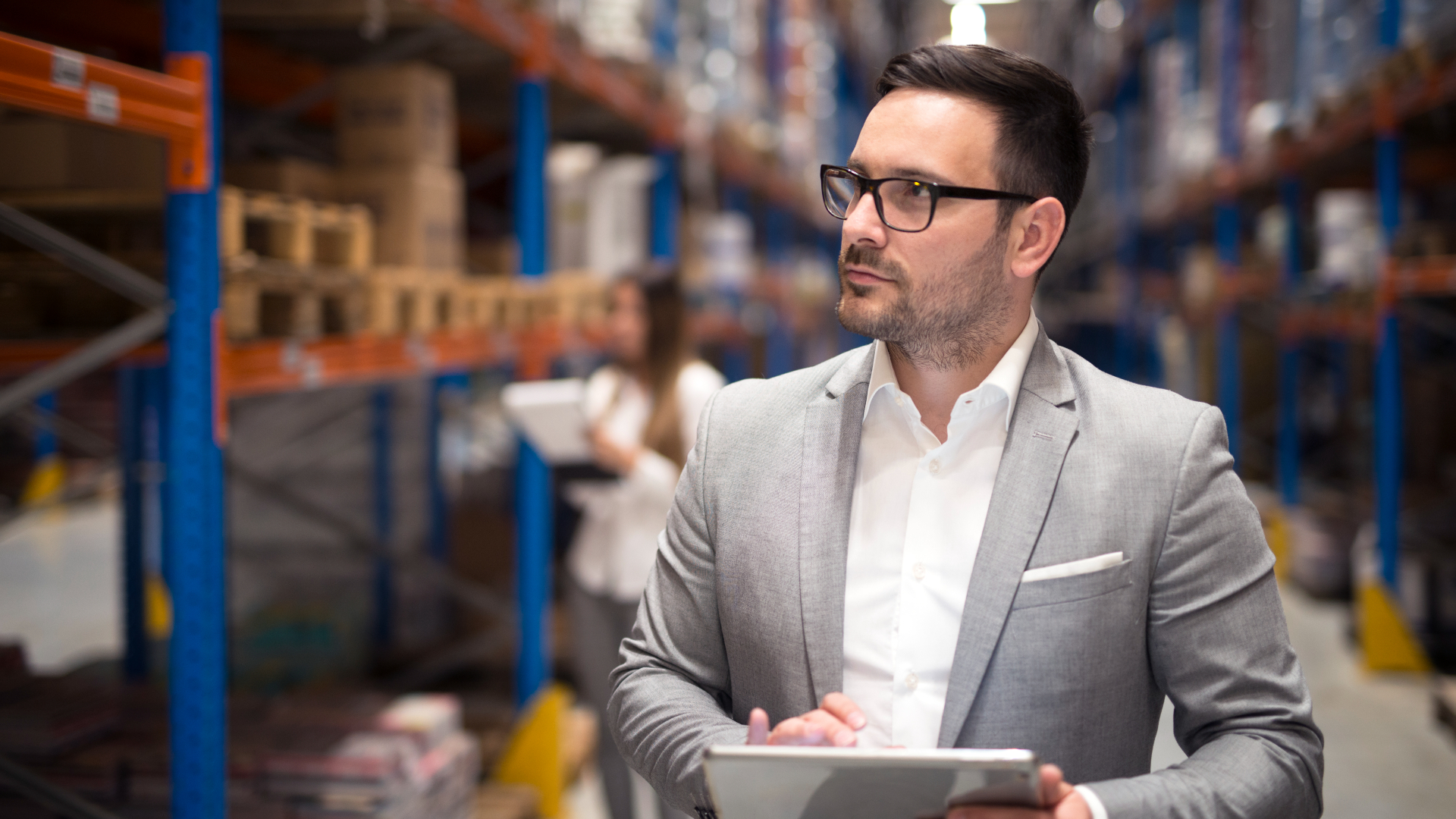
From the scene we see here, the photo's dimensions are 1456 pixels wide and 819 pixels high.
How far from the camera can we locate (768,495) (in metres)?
1.62

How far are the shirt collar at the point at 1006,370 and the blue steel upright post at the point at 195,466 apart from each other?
52.1 inches

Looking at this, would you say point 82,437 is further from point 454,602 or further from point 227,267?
point 227,267

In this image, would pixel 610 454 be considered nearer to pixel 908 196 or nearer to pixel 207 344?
pixel 207 344

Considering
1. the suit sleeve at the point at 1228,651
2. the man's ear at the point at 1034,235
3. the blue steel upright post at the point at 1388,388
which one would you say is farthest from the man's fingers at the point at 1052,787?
the blue steel upright post at the point at 1388,388

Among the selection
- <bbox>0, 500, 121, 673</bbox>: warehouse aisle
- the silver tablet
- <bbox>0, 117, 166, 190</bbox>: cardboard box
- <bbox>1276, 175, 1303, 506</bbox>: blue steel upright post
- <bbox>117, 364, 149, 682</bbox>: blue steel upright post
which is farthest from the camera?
<bbox>1276, 175, 1303, 506</bbox>: blue steel upright post

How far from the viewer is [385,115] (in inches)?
141

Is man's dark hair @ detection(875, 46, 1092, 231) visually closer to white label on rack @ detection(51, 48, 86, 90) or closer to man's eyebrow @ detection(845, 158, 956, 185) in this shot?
man's eyebrow @ detection(845, 158, 956, 185)

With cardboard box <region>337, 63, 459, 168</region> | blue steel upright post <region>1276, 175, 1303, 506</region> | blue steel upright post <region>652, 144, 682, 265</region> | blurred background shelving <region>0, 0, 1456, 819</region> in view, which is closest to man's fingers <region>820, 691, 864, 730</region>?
blurred background shelving <region>0, 0, 1456, 819</region>

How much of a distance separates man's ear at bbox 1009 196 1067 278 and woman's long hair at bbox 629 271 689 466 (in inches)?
88.8

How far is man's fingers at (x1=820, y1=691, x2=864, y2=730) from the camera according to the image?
1360mm

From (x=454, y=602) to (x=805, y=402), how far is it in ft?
16.1

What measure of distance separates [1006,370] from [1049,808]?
1.99 feet

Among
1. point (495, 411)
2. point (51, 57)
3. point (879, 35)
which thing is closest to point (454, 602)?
point (495, 411)

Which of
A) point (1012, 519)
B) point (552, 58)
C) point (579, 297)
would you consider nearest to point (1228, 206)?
point (579, 297)
